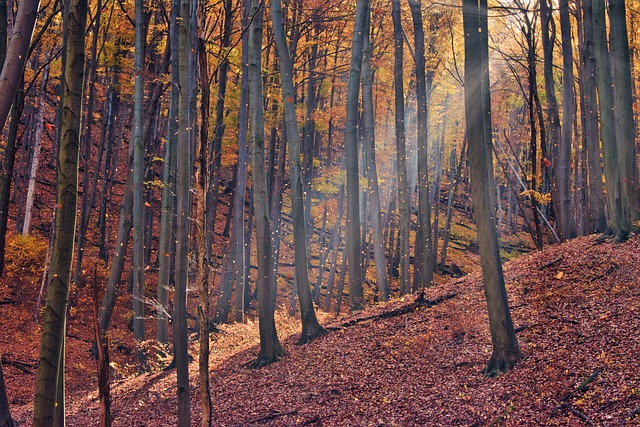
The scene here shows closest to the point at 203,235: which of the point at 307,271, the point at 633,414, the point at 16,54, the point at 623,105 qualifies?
the point at 16,54

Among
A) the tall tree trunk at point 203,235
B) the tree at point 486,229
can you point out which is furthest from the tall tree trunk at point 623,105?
the tall tree trunk at point 203,235

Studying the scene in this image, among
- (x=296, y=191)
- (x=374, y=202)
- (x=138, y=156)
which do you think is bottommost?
(x=374, y=202)

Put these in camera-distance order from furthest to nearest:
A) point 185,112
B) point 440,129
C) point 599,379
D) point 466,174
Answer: point 466,174, point 440,129, point 185,112, point 599,379

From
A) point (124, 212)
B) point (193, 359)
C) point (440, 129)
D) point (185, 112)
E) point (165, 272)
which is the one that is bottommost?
point (193, 359)

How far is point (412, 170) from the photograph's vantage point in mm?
33812

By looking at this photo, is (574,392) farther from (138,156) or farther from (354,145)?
(138,156)

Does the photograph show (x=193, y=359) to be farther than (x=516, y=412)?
Yes

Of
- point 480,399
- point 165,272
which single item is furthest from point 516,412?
point 165,272

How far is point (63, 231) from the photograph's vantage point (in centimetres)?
541

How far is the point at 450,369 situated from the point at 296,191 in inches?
213

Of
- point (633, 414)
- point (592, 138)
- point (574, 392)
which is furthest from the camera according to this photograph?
point (592, 138)

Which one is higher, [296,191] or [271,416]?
[296,191]

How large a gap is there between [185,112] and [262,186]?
3.37m

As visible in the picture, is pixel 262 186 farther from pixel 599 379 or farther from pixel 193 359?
pixel 599 379
